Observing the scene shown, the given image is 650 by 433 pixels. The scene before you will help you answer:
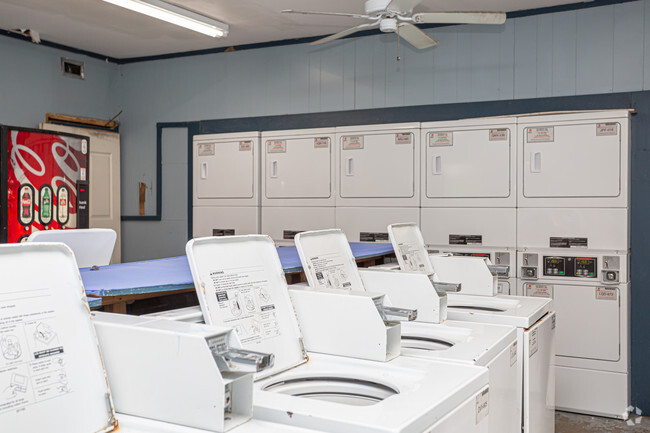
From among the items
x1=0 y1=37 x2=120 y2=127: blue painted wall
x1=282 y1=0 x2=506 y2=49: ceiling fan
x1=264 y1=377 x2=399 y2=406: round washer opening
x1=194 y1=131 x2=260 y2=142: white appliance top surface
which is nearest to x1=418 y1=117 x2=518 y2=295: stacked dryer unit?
x1=282 y1=0 x2=506 y2=49: ceiling fan

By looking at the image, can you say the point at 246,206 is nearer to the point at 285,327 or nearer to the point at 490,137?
the point at 490,137

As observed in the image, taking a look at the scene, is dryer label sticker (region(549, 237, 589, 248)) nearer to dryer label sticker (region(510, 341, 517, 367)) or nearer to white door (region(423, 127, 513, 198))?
white door (region(423, 127, 513, 198))

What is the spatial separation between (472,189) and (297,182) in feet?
5.14

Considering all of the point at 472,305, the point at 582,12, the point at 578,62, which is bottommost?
the point at 472,305

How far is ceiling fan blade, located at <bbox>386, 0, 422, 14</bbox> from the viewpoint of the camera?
11.6 ft

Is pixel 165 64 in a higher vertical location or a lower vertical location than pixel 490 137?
higher

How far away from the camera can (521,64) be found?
4949 millimetres

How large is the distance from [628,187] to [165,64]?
482 centimetres

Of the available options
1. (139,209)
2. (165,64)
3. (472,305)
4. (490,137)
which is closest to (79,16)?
(165,64)

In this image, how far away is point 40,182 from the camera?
5.21m

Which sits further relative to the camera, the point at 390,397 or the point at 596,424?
the point at 596,424

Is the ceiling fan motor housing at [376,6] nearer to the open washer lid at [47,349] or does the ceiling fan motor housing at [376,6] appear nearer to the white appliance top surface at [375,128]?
the white appliance top surface at [375,128]

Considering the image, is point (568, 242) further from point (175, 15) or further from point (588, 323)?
point (175, 15)

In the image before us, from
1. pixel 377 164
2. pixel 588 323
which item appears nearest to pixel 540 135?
pixel 377 164
